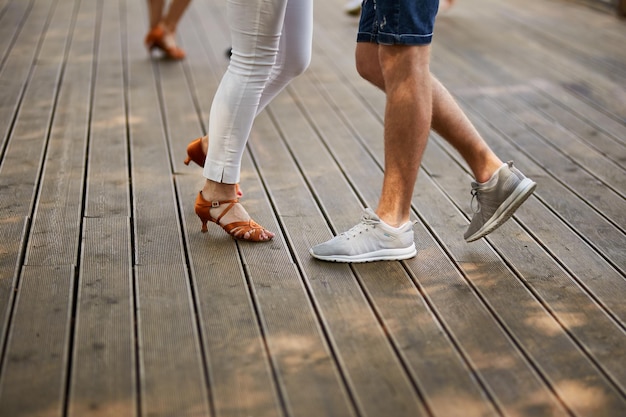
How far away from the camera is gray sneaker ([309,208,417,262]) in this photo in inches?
91.6

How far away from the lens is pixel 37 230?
8.15ft

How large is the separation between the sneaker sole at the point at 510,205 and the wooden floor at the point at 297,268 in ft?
0.24

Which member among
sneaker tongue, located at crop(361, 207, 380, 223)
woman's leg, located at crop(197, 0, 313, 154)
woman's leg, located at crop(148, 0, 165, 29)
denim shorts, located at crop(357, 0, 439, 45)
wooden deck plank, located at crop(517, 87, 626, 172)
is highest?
denim shorts, located at crop(357, 0, 439, 45)

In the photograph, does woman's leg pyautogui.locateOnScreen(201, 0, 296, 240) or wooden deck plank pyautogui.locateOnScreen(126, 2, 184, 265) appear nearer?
woman's leg pyautogui.locateOnScreen(201, 0, 296, 240)

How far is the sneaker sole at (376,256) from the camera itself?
2.32 meters

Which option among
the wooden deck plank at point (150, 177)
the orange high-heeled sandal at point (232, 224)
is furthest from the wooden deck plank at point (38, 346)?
the orange high-heeled sandal at point (232, 224)

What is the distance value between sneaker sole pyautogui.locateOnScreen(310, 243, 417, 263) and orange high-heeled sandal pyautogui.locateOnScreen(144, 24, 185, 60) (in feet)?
8.58

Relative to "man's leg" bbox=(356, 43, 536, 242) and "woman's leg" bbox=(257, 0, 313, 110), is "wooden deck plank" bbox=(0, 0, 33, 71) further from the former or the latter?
"man's leg" bbox=(356, 43, 536, 242)

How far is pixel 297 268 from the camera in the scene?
→ 229 cm

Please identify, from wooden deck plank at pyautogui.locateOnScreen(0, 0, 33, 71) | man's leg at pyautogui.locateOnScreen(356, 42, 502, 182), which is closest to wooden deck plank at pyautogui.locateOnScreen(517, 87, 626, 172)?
man's leg at pyautogui.locateOnScreen(356, 42, 502, 182)

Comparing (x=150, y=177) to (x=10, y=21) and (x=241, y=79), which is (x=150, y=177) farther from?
(x=10, y=21)

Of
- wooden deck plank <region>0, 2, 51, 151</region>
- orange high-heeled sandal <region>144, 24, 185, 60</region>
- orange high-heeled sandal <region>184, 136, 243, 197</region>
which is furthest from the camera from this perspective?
orange high-heeled sandal <region>144, 24, 185, 60</region>

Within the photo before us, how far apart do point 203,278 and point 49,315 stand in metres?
0.39

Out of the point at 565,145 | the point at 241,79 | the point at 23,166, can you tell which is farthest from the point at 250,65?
the point at 565,145
